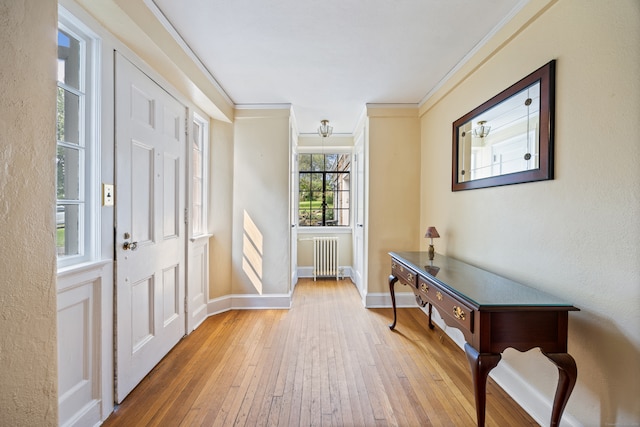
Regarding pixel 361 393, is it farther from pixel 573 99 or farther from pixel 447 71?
pixel 447 71

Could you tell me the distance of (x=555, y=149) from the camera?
4.97ft

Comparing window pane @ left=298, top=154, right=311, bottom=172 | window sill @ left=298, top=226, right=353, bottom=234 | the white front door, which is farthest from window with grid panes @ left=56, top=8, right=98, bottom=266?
window pane @ left=298, top=154, right=311, bottom=172

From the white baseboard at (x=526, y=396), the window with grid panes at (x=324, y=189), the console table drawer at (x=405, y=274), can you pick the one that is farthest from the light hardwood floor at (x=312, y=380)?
the window with grid panes at (x=324, y=189)

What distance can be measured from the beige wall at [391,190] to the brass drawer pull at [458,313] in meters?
1.87

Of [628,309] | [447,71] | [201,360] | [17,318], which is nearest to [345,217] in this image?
[447,71]

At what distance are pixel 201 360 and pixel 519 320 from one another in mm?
2213

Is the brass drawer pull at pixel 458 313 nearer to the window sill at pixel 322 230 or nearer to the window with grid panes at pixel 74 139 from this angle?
the window with grid panes at pixel 74 139

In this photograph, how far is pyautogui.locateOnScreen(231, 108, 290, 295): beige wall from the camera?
3.33 meters

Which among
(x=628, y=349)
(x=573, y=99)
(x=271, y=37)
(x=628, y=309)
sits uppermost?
(x=271, y=37)

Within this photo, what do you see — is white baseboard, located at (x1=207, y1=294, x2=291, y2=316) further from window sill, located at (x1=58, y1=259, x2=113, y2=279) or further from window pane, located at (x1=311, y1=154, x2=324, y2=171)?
window pane, located at (x1=311, y1=154, x2=324, y2=171)

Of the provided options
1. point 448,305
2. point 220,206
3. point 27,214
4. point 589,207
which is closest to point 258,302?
point 220,206

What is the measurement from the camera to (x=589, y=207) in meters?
1.33

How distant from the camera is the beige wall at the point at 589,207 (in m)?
1.17

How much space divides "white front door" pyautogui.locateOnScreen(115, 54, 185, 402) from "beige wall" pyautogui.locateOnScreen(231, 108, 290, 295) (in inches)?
32.8
